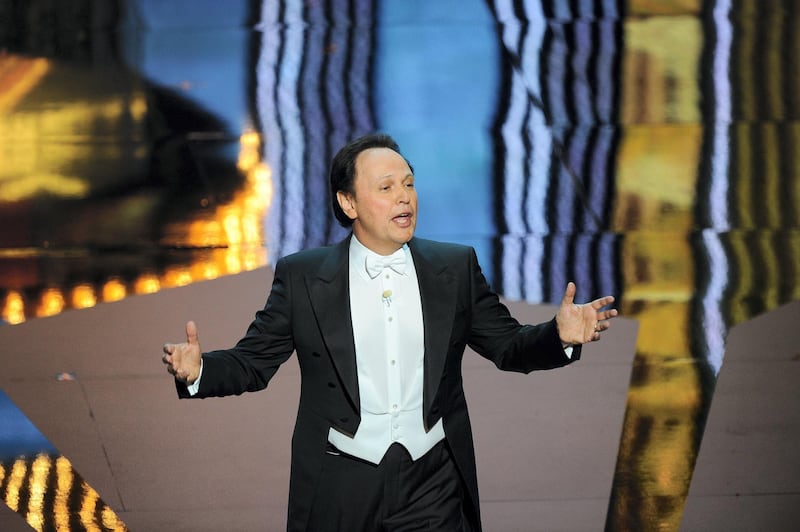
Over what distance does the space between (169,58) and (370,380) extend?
6.08 feet

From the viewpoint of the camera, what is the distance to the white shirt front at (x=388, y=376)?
91.7 inches

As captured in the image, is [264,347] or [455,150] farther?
[455,150]

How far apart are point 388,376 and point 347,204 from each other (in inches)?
16.0

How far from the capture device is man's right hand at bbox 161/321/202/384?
2.27 meters

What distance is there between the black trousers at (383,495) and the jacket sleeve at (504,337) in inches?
10.9

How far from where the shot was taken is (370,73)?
12.2ft

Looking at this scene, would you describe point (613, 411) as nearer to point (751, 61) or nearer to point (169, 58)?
point (751, 61)

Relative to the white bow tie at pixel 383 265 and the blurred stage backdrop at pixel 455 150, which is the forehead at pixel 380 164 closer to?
the white bow tie at pixel 383 265

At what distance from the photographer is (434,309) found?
93.5 inches

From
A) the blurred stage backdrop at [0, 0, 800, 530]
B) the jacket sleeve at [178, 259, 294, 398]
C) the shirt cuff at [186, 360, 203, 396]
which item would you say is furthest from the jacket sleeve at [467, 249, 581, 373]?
the blurred stage backdrop at [0, 0, 800, 530]

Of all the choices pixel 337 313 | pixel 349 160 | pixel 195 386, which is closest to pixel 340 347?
pixel 337 313

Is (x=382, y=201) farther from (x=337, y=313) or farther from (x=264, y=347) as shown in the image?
(x=264, y=347)

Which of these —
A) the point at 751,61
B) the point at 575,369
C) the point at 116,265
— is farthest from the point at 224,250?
the point at 751,61

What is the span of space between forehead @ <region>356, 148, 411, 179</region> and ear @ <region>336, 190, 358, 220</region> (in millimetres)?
58
